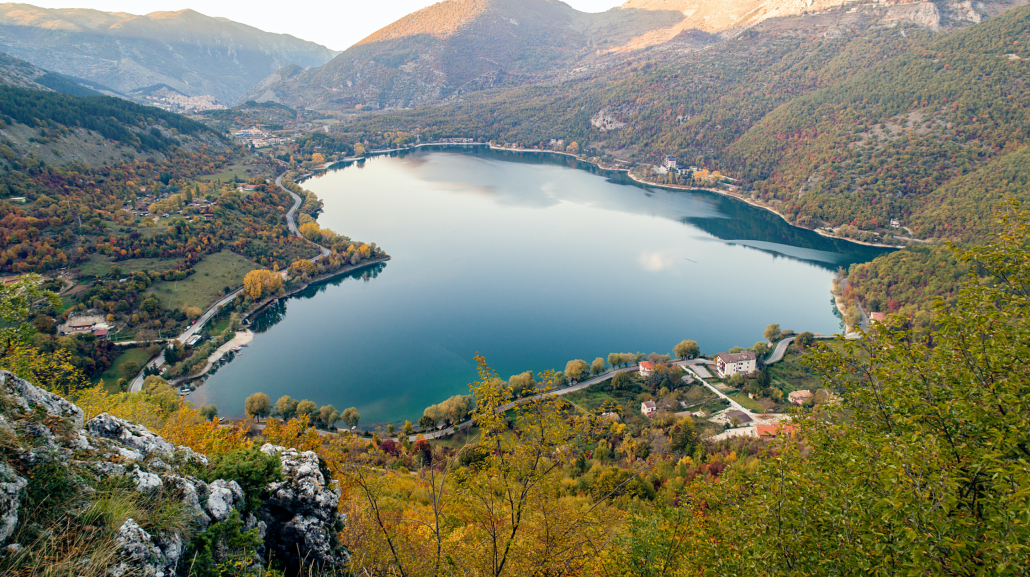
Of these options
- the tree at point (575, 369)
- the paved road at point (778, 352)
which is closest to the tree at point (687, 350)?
the paved road at point (778, 352)

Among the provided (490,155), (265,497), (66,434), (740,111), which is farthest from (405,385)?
(740,111)

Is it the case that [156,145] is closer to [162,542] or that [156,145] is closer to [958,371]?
[162,542]

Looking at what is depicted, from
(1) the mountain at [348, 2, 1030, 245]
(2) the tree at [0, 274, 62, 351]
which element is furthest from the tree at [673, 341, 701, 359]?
(1) the mountain at [348, 2, 1030, 245]

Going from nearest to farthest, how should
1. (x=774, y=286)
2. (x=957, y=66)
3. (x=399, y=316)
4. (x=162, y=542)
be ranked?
(x=162, y=542) → (x=399, y=316) → (x=774, y=286) → (x=957, y=66)

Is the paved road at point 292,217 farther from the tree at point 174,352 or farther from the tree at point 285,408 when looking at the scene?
the tree at point 285,408

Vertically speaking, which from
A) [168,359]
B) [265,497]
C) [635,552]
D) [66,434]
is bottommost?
[168,359]

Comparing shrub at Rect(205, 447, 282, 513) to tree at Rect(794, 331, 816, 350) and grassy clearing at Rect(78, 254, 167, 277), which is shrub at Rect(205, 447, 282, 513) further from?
grassy clearing at Rect(78, 254, 167, 277)
